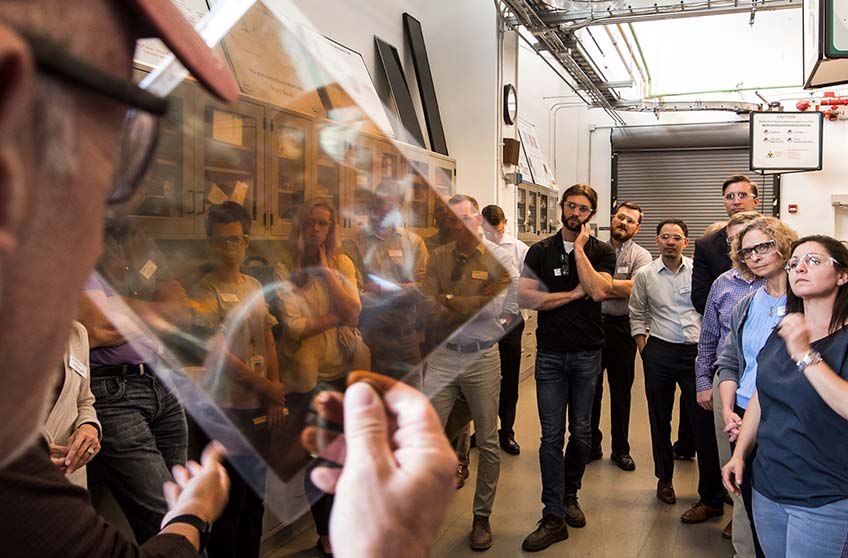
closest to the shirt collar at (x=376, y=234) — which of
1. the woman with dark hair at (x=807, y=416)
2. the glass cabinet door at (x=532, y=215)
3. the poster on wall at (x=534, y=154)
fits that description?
the woman with dark hair at (x=807, y=416)

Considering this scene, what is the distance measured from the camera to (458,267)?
0.70 metres

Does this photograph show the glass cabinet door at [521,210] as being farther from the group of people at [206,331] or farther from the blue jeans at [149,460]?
the blue jeans at [149,460]

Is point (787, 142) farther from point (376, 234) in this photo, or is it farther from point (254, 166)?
point (254, 166)

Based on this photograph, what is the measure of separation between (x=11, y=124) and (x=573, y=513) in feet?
12.3

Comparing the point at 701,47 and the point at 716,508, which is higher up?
the point at 701,47

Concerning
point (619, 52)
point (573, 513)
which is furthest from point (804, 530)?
point (619, 52)

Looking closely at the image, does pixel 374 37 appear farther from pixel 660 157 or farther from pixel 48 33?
pixel 660 157

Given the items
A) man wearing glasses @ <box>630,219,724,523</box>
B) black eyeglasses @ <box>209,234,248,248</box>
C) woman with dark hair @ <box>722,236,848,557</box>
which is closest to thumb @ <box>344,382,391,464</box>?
black eyeglasses @ <box>209,234,248,248</box>

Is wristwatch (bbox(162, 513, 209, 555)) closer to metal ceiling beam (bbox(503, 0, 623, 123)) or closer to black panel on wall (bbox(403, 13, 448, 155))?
metal ceiling beam (bbox(503, 0, 623, 123))

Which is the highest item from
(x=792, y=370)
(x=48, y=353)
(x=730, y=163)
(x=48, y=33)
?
(x=730, y=163)

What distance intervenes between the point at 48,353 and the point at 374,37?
18.4 feet

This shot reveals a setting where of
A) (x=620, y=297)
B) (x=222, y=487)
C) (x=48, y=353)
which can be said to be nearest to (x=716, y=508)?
(x=620, y=297)

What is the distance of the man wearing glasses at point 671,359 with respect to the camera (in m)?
3.61

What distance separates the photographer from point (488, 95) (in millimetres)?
6203
